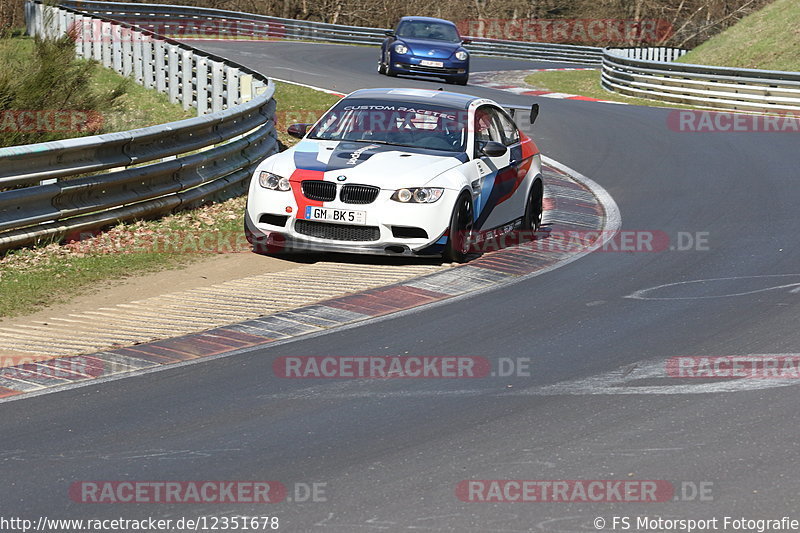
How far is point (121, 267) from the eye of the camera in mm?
10789

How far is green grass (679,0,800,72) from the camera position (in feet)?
108

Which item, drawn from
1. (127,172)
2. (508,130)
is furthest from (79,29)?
(508,130)

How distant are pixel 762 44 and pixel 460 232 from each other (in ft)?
85.0

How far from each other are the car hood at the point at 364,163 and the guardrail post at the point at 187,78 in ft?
34.5

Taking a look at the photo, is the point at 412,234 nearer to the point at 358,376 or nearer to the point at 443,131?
the point at 443,131

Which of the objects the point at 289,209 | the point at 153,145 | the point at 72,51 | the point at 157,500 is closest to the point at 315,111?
the point at 72,51

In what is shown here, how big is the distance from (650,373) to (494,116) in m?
5.63

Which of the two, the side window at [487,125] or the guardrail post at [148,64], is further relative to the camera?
the guardrail post at [148,64]

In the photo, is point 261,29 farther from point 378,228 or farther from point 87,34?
point 378,228

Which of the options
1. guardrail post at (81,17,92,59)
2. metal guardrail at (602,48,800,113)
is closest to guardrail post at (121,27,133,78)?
guardrail post at (81,17,92,59)

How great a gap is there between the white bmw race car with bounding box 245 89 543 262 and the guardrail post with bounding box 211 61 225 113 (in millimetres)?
8258

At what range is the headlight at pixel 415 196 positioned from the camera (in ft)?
35.3

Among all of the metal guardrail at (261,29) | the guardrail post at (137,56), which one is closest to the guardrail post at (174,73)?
the guardrail post at (137,56)

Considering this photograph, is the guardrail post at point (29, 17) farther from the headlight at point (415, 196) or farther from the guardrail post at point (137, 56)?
the headlight at point (415, 196)
